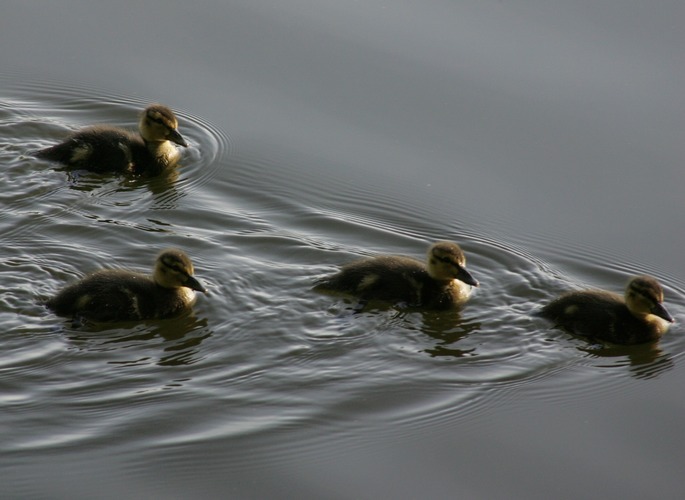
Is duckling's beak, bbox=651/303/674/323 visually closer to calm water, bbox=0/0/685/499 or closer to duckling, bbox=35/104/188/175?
calm water, bbox=0/0/685/499

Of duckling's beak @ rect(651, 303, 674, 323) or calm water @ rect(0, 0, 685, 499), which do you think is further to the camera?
duckling's beak @ rect(651, 303, 674, 323)

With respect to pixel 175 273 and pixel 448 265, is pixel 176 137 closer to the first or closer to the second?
pixel 175 273

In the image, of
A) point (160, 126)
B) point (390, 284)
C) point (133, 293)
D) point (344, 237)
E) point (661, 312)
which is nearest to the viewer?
point (133, 293)

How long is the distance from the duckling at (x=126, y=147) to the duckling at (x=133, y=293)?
47.7 inches

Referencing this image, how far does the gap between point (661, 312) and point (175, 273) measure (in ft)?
6.30

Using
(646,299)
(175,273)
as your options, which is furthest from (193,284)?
(646,299)

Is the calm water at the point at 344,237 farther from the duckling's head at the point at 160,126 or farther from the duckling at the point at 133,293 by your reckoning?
the duckling's head at the point at 160,126

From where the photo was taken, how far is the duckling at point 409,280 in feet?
16.3

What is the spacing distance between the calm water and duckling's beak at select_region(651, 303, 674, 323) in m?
0.12

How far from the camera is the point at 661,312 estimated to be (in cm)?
487

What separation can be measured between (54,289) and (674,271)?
261 cm

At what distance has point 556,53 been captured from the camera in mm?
6500

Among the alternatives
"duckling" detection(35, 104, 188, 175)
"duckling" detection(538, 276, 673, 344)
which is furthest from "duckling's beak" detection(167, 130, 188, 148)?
"duckling" detection(538, 276, 673, 344)

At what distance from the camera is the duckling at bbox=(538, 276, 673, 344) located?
4.86 meters
